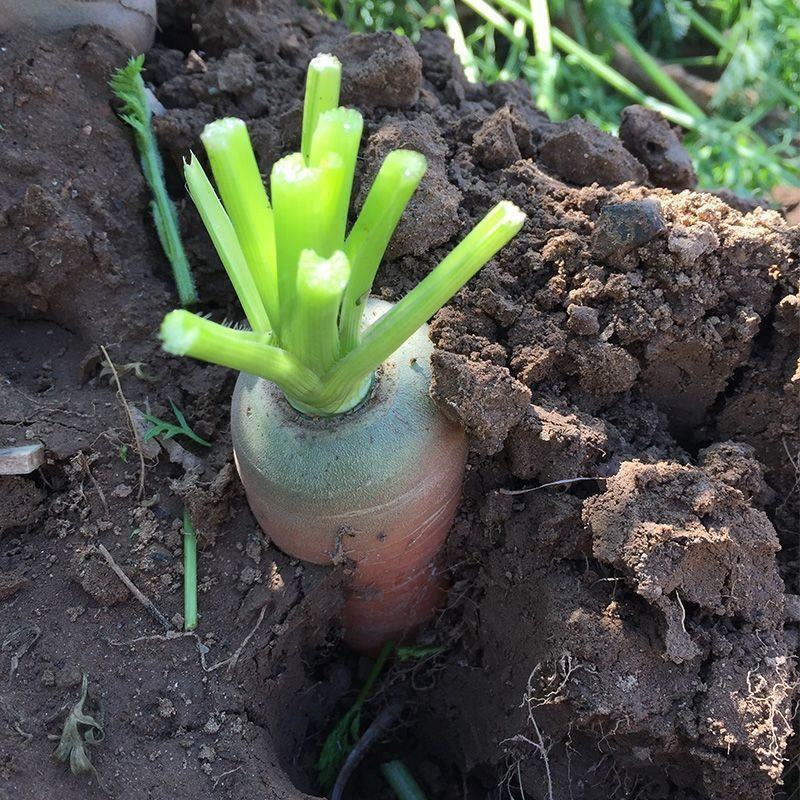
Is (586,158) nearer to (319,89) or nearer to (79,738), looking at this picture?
(319,89)

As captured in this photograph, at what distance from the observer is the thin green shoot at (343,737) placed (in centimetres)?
160

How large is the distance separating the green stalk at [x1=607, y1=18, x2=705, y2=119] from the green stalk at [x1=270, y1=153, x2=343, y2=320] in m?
2.19

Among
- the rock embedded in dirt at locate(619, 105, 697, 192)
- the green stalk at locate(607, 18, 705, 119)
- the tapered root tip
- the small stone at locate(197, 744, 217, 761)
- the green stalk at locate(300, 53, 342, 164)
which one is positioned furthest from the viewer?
the green stalk at locate(607, 18, 705, 119)

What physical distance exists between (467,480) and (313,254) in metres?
0.70

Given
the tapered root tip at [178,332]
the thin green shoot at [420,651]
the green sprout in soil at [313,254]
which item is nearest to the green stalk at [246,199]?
the green sprout in soil at [313,254]

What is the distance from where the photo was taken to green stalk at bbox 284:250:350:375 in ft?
2.88

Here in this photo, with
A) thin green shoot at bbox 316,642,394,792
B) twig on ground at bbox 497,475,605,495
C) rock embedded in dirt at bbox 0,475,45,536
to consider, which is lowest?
thin green shoot at bbox 316,642,394,792

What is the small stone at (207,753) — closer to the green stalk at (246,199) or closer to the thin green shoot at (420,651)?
the thin green shoot at (420,651)

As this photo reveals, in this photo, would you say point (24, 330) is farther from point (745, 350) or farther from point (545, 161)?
point (745, 350)

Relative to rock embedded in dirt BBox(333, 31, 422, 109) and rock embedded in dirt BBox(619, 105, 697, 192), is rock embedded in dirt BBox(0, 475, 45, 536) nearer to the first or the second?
rock embedded in dirt BBox(333, 31, 422, 109)

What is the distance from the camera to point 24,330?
1648 mm

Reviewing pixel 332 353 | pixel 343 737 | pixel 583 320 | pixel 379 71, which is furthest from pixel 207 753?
pixel 379 71

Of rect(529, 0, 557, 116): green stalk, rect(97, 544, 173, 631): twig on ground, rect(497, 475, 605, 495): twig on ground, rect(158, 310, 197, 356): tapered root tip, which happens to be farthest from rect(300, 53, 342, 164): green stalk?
rect(529, 0, 557, 116): green stalk

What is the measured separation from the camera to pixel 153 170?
163 centimetres
